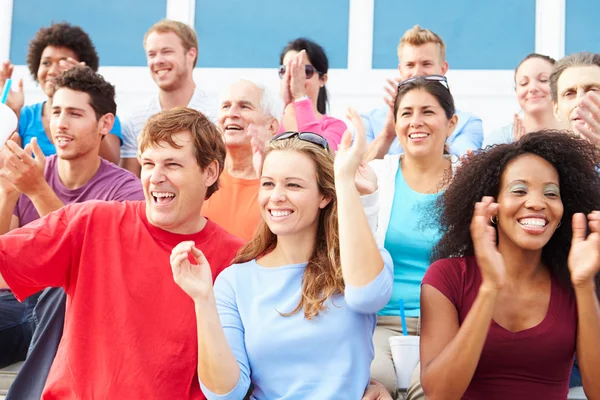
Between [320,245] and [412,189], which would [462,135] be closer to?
[412,189]

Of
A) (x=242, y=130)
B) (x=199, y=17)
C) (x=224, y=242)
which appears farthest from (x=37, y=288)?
(x=199, y=17)

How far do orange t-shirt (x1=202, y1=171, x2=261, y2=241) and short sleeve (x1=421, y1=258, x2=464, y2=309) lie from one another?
1.03 m

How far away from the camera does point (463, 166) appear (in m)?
2.77

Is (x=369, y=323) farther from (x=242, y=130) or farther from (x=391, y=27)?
(x=391, y=27)

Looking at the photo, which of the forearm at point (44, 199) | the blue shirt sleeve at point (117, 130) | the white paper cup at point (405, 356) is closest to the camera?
the white paper cup at point (405, 356)

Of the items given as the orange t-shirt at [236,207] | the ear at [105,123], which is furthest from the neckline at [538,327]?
the ear at [105,123]

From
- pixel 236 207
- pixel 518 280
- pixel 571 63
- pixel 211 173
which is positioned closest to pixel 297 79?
pixel 236 207

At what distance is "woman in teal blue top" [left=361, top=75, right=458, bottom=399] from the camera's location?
10.7ft

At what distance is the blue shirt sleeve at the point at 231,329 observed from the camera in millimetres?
2277

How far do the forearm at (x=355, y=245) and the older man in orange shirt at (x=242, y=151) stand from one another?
1.05 m

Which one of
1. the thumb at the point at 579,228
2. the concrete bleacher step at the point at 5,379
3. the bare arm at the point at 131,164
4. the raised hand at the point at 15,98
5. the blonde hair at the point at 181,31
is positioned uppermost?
the blonde hair at the point at 181,31

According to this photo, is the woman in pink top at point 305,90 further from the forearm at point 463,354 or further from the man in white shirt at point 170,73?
the forearm at point 463,354

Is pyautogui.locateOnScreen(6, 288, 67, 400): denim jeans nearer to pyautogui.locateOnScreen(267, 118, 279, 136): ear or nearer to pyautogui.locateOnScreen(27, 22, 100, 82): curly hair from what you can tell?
pyautogui.locateOnScreen(267, 118, 279, 136): ear

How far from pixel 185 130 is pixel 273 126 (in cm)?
121
